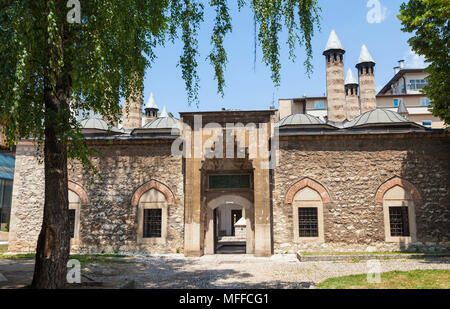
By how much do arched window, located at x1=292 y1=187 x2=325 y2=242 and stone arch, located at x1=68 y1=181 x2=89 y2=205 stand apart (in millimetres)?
7280

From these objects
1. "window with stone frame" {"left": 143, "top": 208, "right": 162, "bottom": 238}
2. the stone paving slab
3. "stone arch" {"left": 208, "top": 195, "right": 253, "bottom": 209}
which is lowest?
the stone paving slab

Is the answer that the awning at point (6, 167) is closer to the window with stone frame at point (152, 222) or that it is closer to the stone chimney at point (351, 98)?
the window with stone frame at point (152, 222)

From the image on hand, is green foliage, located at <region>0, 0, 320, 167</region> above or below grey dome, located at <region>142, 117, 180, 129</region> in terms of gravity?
below

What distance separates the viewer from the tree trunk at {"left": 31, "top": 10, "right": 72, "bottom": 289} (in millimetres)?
4855

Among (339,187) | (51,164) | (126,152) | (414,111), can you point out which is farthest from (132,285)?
(414,111)

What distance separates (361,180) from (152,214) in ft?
23.8

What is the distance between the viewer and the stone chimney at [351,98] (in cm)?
3026

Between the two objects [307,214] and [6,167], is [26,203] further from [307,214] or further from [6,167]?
[6,167]

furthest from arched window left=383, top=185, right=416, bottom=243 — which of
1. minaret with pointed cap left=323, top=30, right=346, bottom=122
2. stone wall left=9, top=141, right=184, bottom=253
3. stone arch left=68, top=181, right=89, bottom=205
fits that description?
minaret with pointed cap left=323, top=30, right=346, bottom=122

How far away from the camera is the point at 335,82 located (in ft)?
82.8

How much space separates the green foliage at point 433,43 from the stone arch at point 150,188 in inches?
355

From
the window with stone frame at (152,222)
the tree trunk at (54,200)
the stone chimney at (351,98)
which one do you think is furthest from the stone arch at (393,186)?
the stone chimney at (351,98)

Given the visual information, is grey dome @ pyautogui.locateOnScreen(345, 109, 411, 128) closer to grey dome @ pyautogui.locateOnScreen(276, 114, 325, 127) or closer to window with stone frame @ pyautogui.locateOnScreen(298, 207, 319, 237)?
grey dome @ pyautogui.locateOnScreen(276, 114, 325, 127)

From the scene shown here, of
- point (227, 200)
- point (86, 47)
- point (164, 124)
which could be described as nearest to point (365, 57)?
point (164, 124)
